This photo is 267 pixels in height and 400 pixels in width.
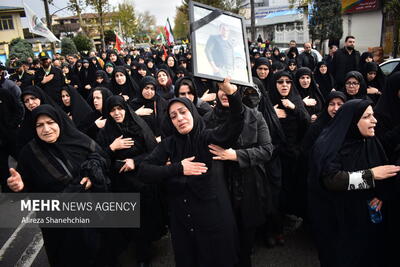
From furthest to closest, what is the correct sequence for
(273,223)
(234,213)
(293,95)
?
(293,95), (273,223), (234,213)

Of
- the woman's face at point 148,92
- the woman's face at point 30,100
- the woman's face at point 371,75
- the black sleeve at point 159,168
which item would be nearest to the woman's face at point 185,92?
the woman's face at point 148,92

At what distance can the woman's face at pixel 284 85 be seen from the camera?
363cm

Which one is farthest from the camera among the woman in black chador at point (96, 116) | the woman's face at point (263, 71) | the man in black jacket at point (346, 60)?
the man in black jacket at point (346, 60)

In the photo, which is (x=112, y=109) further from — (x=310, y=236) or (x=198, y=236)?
(x=310, y=236)

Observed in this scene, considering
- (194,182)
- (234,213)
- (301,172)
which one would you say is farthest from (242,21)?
(301,172)

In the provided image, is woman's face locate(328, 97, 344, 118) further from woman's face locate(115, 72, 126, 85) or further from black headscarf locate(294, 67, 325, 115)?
woman's face locate(115, 72, 126, 85)

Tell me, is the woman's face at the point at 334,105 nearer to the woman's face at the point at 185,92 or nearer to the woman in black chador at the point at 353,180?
the woman in black chador at the point at 353,180

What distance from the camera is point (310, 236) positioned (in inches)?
139

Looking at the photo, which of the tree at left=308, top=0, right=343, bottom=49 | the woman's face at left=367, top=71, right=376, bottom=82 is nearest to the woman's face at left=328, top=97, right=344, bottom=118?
the woman's face at left=367, top=71, right=376, bottom=82

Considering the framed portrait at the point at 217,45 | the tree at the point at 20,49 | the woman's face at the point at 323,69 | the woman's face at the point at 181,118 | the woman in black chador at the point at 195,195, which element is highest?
the tree at the point at 20,49

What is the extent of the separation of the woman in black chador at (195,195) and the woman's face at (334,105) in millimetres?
1521

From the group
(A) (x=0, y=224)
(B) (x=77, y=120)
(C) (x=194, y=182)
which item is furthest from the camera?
(B) (x=77, y=120)

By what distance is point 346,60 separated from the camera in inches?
278

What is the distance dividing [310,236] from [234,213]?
1404 millimetres
